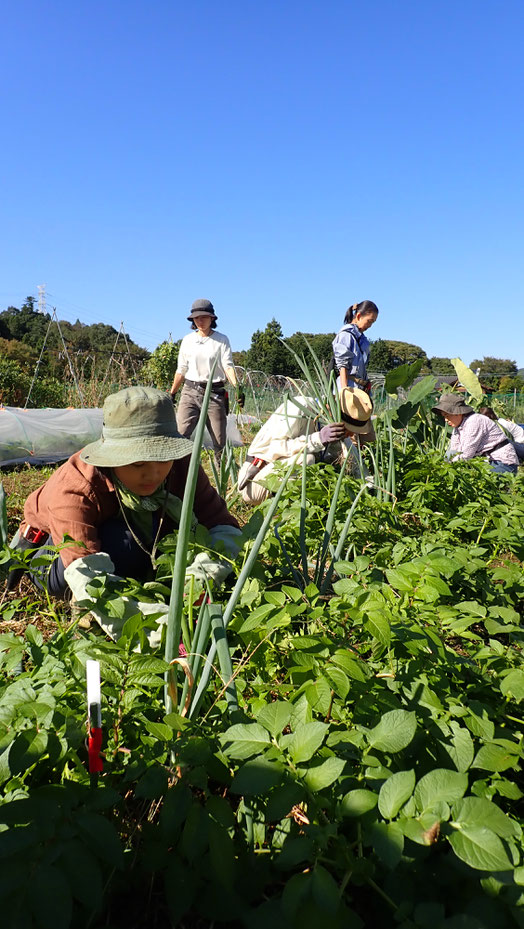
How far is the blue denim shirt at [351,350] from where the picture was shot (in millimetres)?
3623

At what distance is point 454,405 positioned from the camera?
3.87 m

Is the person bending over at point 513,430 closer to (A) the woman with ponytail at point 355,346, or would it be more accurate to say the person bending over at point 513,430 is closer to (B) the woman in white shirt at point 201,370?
(A) the woman with ponytail at point 355,346

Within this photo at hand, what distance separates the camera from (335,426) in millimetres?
2623

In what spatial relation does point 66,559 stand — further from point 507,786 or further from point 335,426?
point 335,426

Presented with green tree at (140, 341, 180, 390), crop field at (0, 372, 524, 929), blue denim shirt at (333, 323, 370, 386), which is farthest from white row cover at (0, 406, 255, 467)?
green tree at (140, 341, 180, 390)

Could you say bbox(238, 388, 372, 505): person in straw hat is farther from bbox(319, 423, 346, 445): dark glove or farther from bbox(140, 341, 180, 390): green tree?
bbox(140, 341, 180, 390): green tree

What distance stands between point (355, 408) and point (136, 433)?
59.5 inches

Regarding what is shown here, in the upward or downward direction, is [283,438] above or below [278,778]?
above

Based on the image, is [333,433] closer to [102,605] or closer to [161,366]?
[102,605]

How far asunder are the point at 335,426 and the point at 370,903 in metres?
1.98

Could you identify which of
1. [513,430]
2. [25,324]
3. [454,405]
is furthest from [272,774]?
[25,324]

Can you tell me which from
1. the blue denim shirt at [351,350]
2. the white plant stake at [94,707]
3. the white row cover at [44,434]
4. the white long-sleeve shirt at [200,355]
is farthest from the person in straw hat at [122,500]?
the white row cover at [44,434]

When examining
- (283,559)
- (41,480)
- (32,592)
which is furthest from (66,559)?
(41,480)

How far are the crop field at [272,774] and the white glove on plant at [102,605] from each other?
37 millimetres
